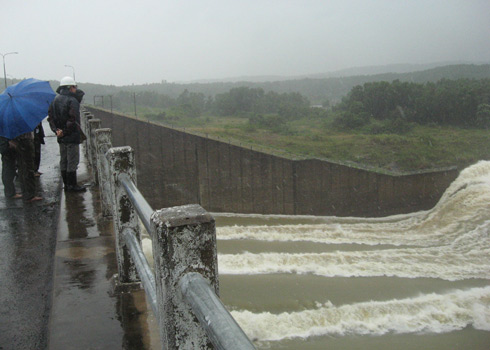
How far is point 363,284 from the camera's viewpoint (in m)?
12.1

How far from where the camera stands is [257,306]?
405 inches

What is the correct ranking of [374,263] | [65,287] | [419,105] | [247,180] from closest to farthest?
1. [65,287]
2. [374,263]
3. [247,180]
4. [419,105]

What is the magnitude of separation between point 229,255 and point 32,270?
1018 centimetres

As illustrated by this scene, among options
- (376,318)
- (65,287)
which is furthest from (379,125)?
(65,287)

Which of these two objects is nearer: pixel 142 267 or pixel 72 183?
pixel 142 267

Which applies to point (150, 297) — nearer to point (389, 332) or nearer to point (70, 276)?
point (70, 276)

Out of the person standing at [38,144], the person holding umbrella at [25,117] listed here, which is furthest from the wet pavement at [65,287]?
the person standing at [38,144]

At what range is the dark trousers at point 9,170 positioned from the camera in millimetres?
6488

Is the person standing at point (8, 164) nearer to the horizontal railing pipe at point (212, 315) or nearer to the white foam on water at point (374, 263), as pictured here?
the horizontal railing pipe at point (212, 315)

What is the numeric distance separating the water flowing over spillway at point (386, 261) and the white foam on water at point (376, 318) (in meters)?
0.02

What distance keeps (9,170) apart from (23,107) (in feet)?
3.15

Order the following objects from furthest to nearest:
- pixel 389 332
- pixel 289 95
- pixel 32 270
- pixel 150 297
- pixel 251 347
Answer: pixel 289 95
pixel 389 332
pixel 32 270
pixel 150 297
pixel 251 347

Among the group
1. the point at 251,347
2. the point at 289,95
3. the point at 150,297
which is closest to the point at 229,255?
the point at 150,297

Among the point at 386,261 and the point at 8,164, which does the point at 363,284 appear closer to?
the point at 386,261
